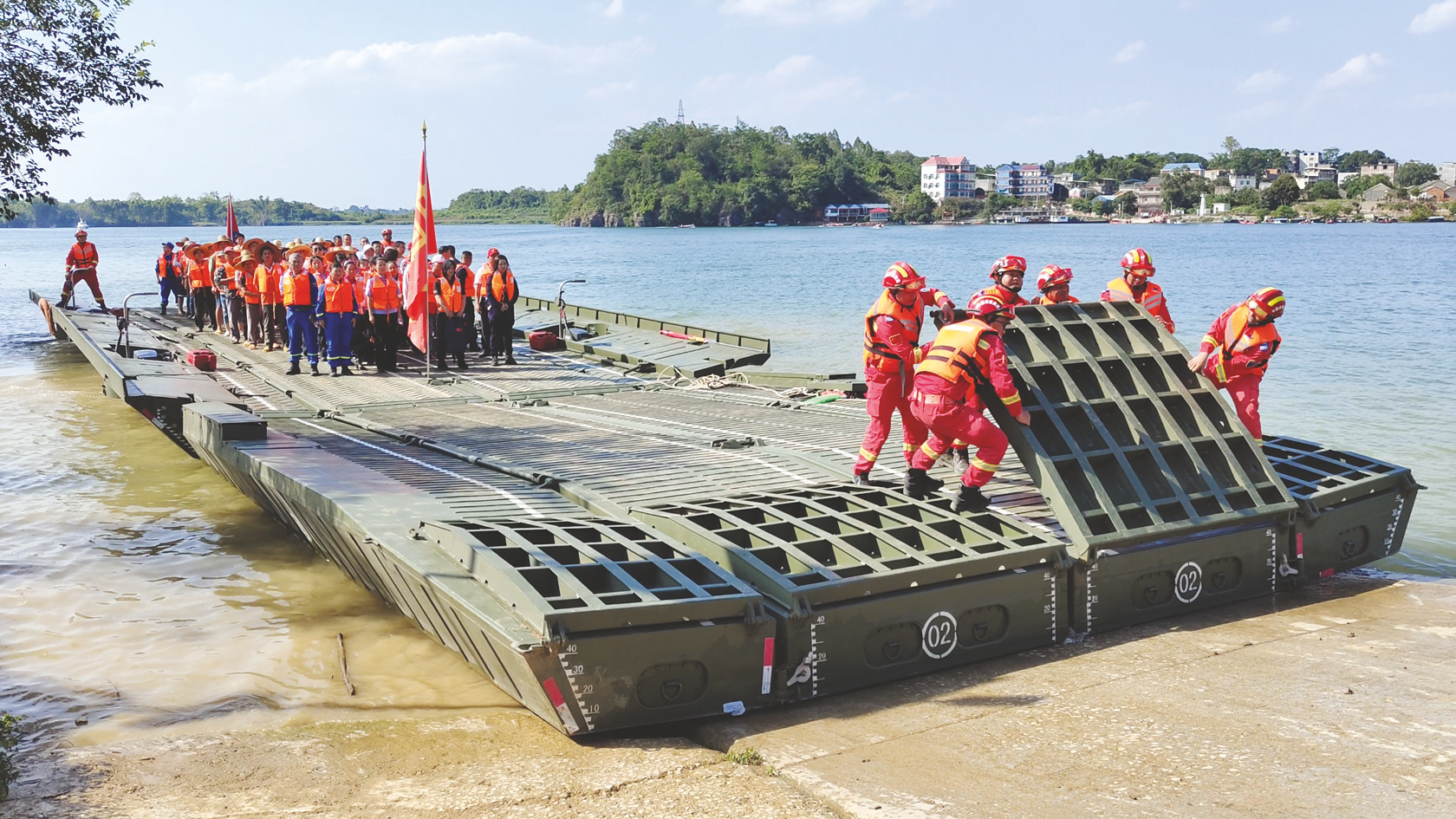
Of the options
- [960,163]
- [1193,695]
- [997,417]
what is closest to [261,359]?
[997,417]

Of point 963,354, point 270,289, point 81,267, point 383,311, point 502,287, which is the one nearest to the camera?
point 963,354

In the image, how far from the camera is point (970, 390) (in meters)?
6.94

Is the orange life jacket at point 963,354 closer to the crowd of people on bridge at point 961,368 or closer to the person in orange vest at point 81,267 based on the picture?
the crowd of people on bridge at point 961,368

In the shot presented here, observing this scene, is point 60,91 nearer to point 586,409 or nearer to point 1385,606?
point 586,409

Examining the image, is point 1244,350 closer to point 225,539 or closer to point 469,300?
point 225,539

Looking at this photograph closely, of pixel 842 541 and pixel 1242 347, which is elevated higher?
pixel 1242 347

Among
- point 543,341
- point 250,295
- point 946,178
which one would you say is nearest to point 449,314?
point 543,341

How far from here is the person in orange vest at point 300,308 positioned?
14086 mm

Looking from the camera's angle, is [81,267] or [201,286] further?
[81,267]

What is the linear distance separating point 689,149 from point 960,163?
62.6 meters

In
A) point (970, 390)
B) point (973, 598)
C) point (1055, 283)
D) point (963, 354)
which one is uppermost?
point (1055, 283)

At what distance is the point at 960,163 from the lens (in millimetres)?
193000

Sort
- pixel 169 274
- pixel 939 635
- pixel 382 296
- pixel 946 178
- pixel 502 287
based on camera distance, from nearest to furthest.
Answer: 1. pixel 939 635
2. pixel 382 296
3. pixel 502 287
4. pixel 169 274
5. pixel 946 178

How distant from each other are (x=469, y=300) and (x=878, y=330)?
32.8 ft
